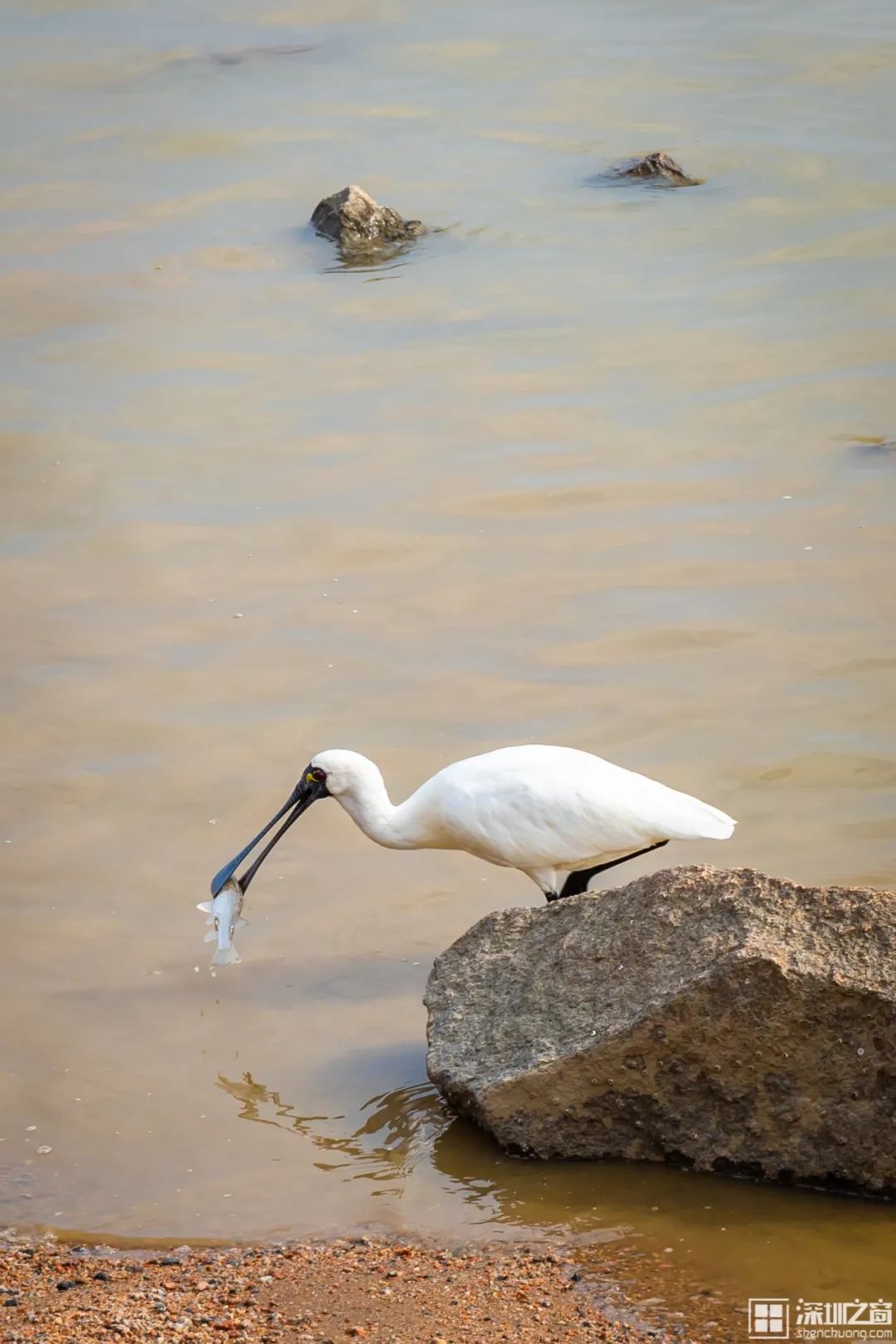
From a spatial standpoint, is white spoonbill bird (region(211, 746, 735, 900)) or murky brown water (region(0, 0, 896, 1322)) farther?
white spoonbill bird (region(211, 746, 735, 900))

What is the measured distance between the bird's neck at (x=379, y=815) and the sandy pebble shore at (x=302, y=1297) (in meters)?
1.96

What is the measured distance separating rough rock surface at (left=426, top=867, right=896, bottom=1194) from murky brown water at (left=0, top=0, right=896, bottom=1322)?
14cm

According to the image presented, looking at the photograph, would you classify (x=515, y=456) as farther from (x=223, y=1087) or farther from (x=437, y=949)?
(x=223, y=1087)

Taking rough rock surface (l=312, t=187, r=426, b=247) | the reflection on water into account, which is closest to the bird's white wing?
the reflection on water

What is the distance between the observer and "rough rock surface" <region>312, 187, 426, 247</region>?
15242 millimetres

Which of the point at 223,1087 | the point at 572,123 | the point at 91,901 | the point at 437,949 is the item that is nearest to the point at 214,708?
the point at 91,901

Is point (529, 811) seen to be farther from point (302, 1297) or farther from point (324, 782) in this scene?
point (302, 1297)

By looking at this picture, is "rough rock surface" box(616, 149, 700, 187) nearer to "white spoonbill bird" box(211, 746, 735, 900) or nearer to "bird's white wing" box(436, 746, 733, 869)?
"white spoonbill bird" box(211, 746, 735, 900)

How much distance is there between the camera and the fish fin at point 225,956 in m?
6.31

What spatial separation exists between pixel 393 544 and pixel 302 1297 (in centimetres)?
627

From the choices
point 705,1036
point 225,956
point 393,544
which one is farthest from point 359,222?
point 705,1036

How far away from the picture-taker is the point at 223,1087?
5828mm

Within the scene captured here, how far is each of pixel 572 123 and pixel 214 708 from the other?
11.6m

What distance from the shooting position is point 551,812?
6.33 m
